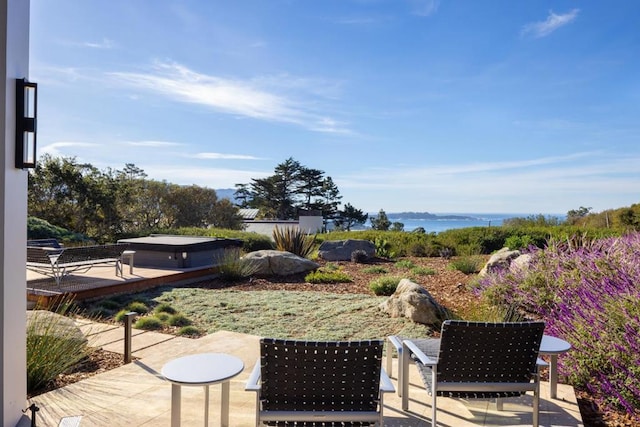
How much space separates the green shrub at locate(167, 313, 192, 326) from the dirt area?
148 centimetres

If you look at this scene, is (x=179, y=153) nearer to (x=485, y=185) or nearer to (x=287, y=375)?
(x=485, y=185)

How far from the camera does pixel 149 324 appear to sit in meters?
5.73

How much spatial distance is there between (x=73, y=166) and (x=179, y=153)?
7.43 m

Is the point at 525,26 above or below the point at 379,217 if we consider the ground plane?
above

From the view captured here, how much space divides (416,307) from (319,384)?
4.06 meters

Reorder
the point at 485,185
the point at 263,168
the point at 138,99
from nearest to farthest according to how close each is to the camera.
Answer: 1. the point at 138,99
2. the point at 485,185
3. the point at 263,168

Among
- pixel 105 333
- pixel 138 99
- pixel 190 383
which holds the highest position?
pixel 138 99

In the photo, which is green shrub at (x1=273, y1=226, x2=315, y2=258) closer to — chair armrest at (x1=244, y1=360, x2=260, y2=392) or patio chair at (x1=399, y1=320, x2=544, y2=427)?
patio chair at (x1=399, y1=320, x2=544, y2=427)

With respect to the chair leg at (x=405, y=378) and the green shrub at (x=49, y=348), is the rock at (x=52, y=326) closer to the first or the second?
the green shrub at (x=49, y=348)

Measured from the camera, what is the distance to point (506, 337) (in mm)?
2654

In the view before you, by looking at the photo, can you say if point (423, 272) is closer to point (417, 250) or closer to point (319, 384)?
point (417, 250)

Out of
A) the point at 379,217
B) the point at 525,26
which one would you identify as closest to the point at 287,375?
the point at 525,26

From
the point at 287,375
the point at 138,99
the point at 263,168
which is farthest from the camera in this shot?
→ the point at 263,168

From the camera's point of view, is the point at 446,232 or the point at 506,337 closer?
the point at 506,337
